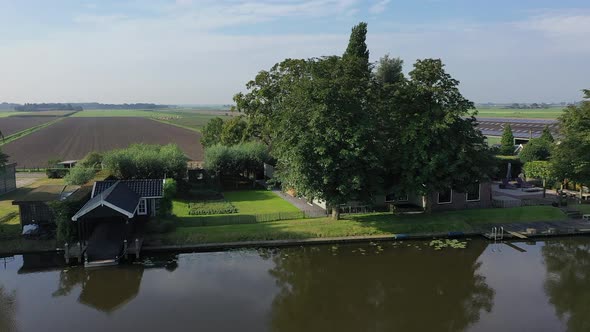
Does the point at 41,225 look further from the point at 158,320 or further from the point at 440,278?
the point at 440,278

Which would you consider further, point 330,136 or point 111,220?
point 330,136

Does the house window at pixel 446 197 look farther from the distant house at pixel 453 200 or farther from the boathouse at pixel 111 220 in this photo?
the boathouse at pixel 111 220

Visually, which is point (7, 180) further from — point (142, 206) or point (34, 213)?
point (142, 206)

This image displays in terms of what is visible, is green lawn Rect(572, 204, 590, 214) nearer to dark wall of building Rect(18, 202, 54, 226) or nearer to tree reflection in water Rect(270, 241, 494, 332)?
tree reflection in water Rect(270, 241, 494, 332)

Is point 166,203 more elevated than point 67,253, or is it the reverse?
point 166,203

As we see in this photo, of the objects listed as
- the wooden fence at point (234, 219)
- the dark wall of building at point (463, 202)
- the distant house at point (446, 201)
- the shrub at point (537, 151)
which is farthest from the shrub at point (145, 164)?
the shrub at point (537, 151)

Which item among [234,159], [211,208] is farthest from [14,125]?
[211,208]

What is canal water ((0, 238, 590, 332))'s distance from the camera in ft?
62.6

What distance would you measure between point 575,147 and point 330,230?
22174 millimetres

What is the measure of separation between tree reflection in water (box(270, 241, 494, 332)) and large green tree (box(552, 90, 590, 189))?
1348 centimetres

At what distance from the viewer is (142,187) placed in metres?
32.6

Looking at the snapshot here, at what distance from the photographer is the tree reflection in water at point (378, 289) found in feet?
63.0

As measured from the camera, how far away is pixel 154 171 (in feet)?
142

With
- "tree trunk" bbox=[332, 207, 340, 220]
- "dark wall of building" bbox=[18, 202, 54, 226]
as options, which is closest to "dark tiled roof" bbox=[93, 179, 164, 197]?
"dark wall of building" bbox=[18, 202, 54, 226]
